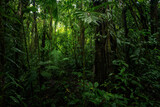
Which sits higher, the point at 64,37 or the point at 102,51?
the point at 64,37

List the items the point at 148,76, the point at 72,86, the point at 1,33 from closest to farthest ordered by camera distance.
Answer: the point at 1,33 < the point at 148,76 < the point at 72,86

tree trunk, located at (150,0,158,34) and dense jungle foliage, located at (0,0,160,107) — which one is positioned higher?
tree trunk, located at (150,0,158,34)

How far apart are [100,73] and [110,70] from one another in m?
0.35

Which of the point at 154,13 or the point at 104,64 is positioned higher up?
the point at 154,13

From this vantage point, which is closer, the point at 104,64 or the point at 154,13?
the point at 104,64

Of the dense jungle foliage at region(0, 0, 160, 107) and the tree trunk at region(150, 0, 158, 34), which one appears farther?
the tree trunk at region(150, 0, 158, 34)

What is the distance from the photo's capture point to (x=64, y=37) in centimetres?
442

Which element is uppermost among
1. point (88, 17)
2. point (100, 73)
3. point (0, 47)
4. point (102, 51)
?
point (88, 17)

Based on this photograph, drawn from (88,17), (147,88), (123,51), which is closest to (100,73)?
(123,51)

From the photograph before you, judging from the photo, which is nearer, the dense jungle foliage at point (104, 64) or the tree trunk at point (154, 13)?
the dense jungle foliage at point (104, 64)

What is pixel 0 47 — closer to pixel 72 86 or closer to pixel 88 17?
pixel 88 17

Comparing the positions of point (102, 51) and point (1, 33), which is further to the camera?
point (102, 51)

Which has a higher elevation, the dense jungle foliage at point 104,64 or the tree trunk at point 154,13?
the tree trunk at point 154,13

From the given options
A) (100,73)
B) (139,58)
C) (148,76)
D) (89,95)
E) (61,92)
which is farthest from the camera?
(61,92)
